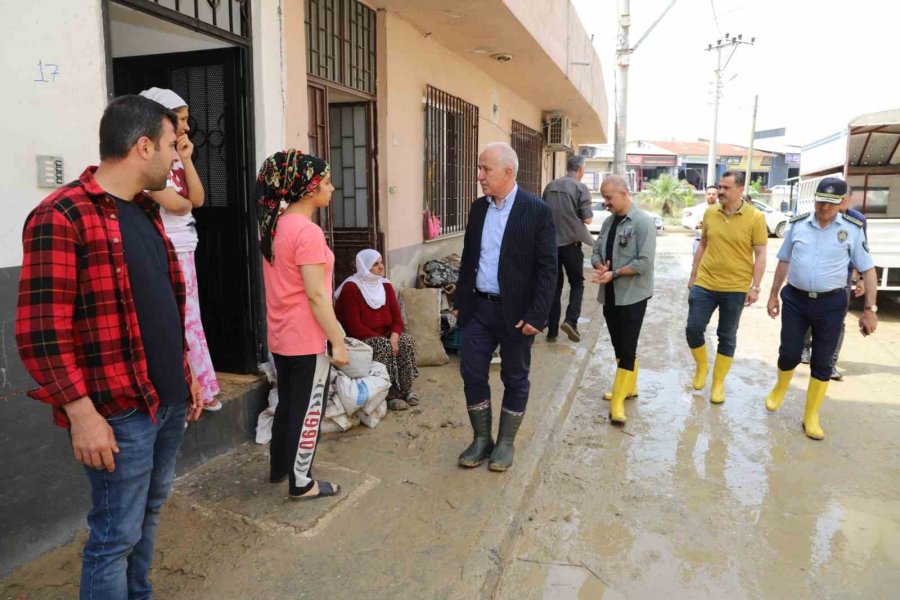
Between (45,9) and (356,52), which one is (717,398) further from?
(45,9)

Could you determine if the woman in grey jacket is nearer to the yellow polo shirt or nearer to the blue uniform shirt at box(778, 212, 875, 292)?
the yellow polo shirt

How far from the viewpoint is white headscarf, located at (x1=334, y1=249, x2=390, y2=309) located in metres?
4.68

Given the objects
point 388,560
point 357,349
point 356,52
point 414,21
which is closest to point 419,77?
point 414,21

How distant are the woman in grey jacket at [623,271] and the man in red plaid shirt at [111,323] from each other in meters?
3.19

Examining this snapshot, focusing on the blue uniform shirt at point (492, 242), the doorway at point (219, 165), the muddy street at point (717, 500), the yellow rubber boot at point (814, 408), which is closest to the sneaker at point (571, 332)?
the muddy street at point (717, 500)

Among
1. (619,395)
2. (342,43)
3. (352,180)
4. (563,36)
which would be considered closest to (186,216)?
(342,43)

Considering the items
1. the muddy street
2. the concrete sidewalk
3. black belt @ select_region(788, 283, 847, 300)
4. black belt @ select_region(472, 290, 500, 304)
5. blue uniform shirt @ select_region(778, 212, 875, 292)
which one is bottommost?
the muddy street

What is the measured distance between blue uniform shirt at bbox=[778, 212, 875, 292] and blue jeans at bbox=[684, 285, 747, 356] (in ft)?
1.62

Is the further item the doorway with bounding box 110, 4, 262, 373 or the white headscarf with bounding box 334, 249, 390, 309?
the white headscarf with bounding box 334, 249, 390, 309

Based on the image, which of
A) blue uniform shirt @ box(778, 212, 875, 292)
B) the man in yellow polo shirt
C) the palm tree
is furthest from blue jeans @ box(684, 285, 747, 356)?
the palm tree

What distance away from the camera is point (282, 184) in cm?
298

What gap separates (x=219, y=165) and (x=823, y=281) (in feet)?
13.7

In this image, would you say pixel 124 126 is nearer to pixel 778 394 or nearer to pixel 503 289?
pixel 503 289

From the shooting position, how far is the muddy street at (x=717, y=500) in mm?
2881
